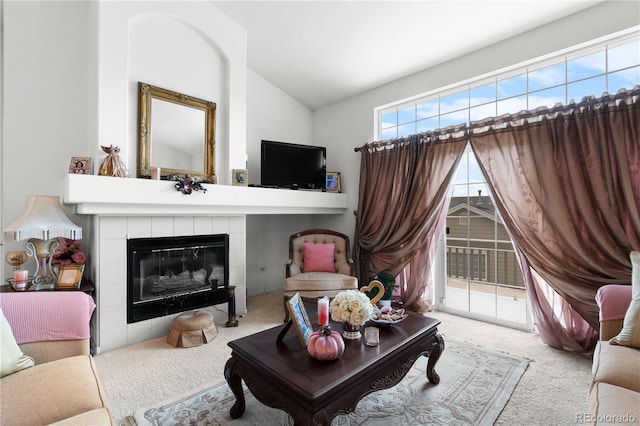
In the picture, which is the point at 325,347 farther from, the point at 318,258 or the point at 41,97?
the point at 41,97

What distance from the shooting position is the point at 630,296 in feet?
5.99

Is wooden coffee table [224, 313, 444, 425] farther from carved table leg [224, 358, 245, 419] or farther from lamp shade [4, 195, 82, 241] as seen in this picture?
lamp shade [4, 195, 82, 241]

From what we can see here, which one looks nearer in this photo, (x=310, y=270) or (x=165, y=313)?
(x=165, y=313)

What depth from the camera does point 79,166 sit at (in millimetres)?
2605

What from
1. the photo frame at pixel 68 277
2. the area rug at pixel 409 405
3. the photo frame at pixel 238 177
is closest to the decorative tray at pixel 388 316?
the area rug at pixel 409 405

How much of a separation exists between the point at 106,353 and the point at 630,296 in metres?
3.78

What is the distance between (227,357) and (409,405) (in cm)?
143

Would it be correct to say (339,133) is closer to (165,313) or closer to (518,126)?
(518,126)

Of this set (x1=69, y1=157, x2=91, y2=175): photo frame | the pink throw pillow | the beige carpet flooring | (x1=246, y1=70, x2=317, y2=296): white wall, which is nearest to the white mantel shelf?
(x1=69, y1=157, x2=91, y2=175): photo frame

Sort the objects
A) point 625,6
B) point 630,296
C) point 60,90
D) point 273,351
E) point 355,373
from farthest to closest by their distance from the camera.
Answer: point 60,90
point 625,6
point 630,296
point 273,351
point 355,373

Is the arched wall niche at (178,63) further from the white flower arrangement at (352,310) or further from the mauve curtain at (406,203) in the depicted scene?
the white flower arrangement at (352,310)

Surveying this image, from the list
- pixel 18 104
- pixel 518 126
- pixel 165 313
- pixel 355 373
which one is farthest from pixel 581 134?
pixel 18 104

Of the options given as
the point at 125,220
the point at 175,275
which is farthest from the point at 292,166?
the point at 125,220

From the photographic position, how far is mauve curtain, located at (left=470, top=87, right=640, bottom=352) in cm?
233
